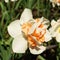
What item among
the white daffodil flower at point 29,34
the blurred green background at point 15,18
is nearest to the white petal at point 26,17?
the white daffodil flower at point 29,34

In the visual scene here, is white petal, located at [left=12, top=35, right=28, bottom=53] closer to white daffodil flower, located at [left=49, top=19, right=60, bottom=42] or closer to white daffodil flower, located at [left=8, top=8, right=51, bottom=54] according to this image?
white daffodil flower, located at [left=8, top=8, right=51, bottom=54]

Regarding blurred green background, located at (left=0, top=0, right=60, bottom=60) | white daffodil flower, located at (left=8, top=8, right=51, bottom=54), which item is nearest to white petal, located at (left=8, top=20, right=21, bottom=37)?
white daffodil flower, located at (left=8, top=8, right=51, bottom=54)

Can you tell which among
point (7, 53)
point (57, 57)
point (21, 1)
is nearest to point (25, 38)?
point (7, 53)

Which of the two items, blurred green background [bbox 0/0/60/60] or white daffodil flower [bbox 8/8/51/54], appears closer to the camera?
white daffodil flower [bbox 8/8/51/54]

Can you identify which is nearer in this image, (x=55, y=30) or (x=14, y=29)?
(x=14, y=29)

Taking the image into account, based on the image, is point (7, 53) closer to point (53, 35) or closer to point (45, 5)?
point (53, 35)

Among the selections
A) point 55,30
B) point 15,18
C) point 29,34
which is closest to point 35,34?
point 29,34

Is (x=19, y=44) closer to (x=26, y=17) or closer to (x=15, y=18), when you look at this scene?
(x=26, y=17)
